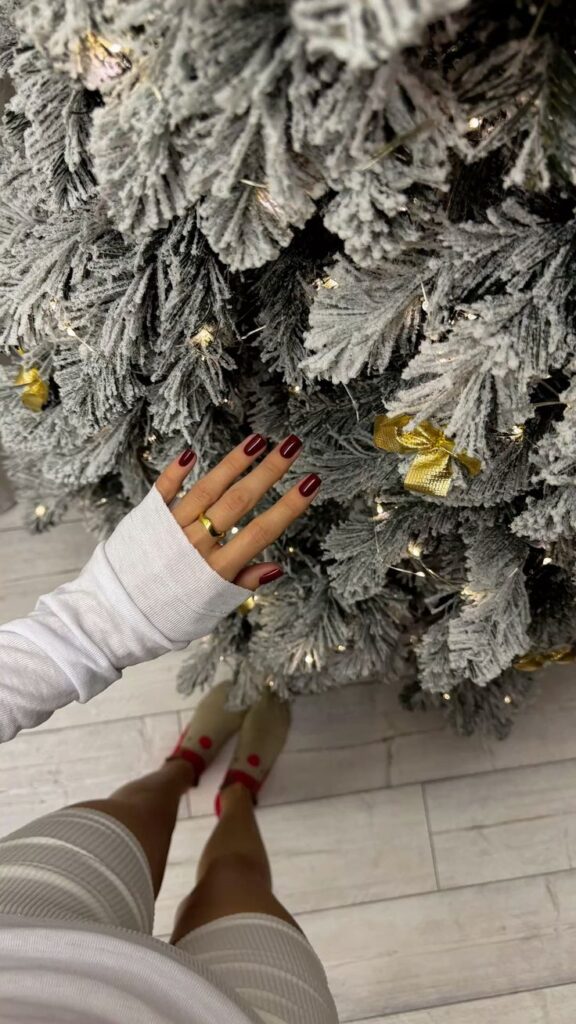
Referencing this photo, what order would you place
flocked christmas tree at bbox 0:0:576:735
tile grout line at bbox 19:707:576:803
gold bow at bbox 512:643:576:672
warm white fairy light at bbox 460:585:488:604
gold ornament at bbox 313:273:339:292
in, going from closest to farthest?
1. flocked christmas tree at bbox 0:0:576:735
2. gold ornament at bbox 313:273:339:292
3. warm white fairy light at bbox 460:585:488:604
4. gold bow at bbox 512:643:576:672
5. tile grout line at bbox 19:707:576:803

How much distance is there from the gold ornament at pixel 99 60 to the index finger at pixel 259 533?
0.97 feet

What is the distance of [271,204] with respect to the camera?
1.47ft

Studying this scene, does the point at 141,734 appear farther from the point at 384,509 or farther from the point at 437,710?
the point at 384,509

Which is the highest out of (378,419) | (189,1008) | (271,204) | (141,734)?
(271,204)

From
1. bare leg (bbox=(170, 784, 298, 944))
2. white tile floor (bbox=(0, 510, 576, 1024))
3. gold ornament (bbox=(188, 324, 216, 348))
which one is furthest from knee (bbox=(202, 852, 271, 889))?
gold ornament (bbox=(188, 324, 216, 348))

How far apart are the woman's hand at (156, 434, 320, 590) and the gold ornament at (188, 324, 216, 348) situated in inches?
3.1

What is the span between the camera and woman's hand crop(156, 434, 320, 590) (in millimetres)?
592

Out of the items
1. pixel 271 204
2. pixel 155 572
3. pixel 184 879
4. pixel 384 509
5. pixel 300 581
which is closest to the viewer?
pixel 271 204

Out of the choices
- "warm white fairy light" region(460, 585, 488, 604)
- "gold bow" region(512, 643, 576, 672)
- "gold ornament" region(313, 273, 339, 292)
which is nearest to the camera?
"gold ornament" region(313, 273, 339, 292)

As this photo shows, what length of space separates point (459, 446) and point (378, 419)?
12 cm

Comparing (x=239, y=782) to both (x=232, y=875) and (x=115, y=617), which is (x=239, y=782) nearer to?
(x=232, y=875)

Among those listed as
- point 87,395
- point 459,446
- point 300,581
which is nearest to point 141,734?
point 300,581

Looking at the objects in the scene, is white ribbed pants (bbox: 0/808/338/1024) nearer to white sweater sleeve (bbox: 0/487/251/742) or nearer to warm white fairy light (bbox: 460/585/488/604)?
white sweater sleeve (bbox: 0/487/251/742)

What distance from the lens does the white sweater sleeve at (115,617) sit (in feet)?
1.95
